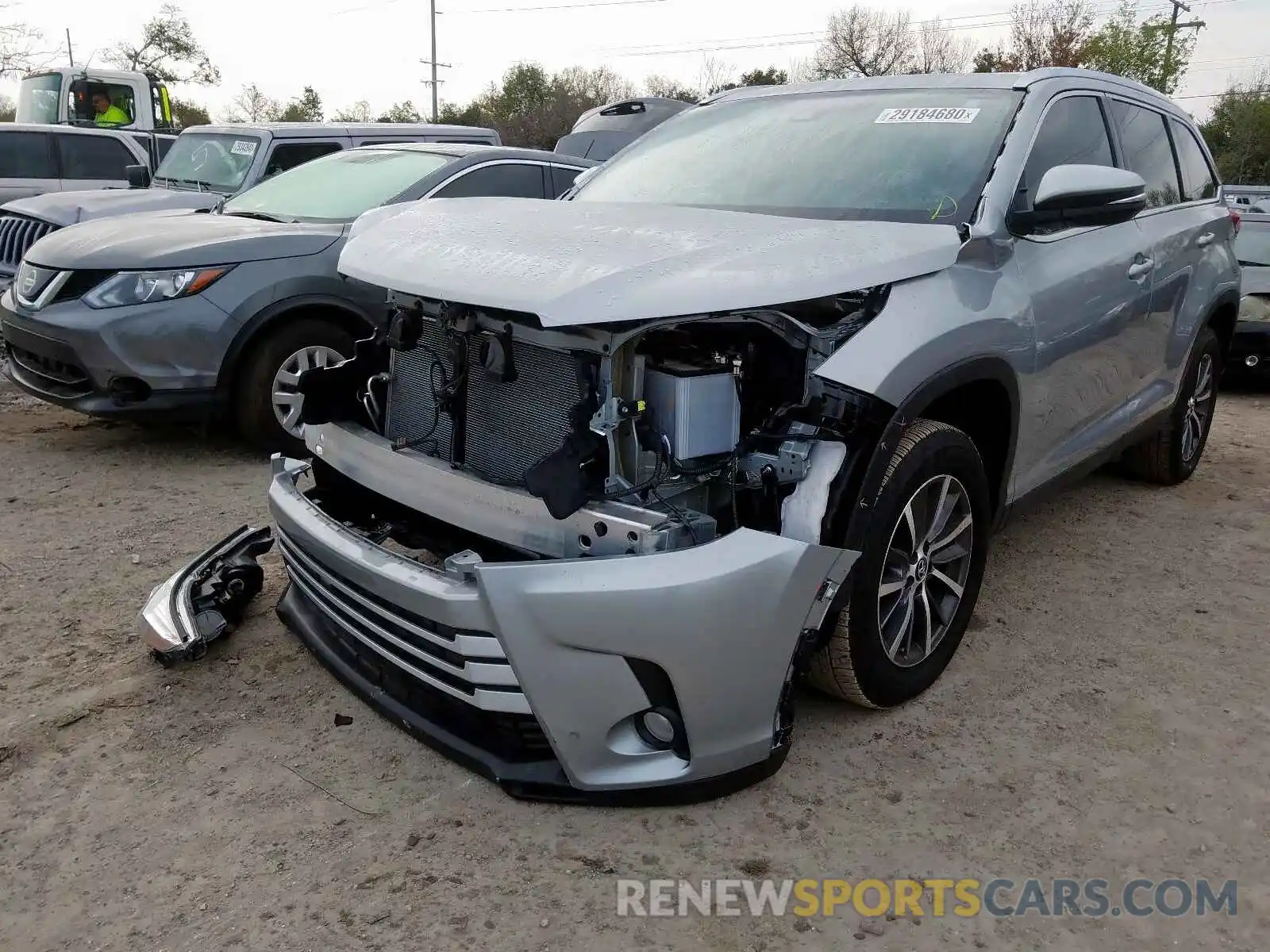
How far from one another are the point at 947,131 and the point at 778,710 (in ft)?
6.68

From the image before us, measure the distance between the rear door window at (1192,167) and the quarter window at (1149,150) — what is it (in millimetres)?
125

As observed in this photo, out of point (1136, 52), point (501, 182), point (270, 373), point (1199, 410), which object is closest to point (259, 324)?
point (270, 373)

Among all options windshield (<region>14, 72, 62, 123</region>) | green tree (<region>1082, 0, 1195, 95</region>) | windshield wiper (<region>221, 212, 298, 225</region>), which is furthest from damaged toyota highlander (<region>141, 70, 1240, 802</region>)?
green tree (<region>1082, 0, 1195, 95</region>)

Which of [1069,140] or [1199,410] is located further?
[1199,410]

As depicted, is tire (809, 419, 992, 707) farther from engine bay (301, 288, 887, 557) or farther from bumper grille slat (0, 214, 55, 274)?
bumper grille slat (0, 214, 55, 274)

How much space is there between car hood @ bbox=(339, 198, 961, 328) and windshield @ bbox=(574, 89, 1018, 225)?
0.27m

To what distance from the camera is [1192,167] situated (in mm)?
4797

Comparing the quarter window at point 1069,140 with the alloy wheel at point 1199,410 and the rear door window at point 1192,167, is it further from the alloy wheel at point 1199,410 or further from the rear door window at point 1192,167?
the alloy wheel at point 1199,410

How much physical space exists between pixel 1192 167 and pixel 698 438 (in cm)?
362

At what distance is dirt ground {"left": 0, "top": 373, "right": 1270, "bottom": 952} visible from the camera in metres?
2.18

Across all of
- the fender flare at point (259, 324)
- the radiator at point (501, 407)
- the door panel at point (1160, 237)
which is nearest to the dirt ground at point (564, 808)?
the radiator at point (501, 407)

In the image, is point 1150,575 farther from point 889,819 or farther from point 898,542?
point 889,819

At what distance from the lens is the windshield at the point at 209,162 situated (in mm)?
7680

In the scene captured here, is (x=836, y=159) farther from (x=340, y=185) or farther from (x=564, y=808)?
(x=340, y=185)
